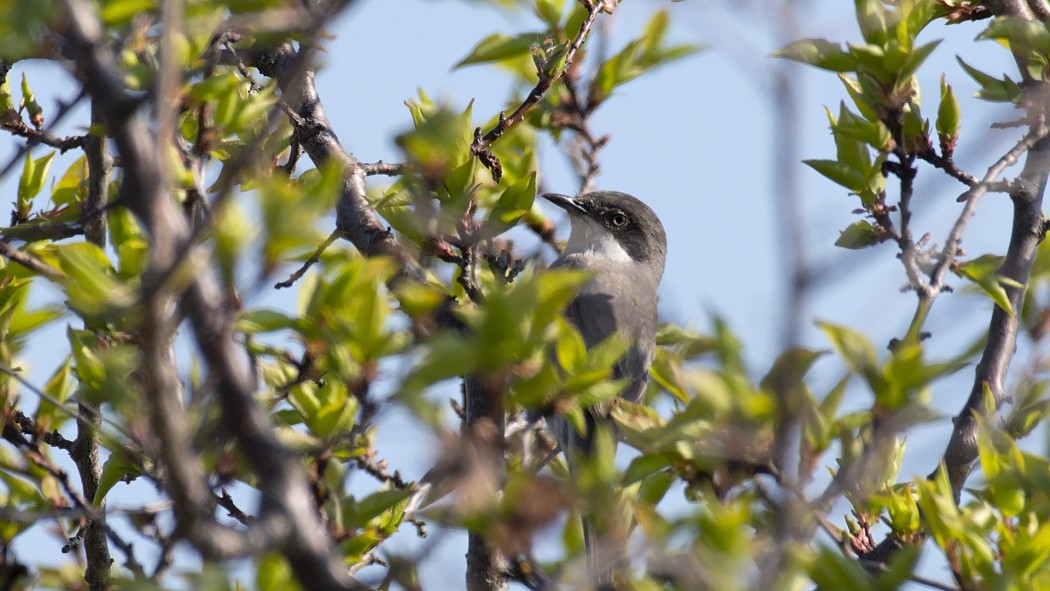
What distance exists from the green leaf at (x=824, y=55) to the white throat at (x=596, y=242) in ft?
13.7

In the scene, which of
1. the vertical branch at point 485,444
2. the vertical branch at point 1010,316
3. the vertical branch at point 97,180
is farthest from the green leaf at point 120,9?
the vertical branch at point 1010,316

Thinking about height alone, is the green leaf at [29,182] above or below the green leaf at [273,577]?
above

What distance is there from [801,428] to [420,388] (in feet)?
3.52

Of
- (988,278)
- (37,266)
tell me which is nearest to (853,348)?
(988,278)

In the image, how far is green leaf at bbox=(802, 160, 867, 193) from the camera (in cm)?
443

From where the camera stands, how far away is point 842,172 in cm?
444

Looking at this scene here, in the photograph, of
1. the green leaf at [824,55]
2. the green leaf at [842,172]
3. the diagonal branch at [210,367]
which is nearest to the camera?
the diagonal branch at [210,367]

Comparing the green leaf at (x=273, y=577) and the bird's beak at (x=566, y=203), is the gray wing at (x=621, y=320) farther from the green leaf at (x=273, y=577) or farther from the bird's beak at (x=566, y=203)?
the green leaf at (x=273, y=577)

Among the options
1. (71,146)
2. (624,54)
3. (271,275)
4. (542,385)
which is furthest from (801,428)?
(71,146)

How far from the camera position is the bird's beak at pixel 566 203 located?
726 centimetres

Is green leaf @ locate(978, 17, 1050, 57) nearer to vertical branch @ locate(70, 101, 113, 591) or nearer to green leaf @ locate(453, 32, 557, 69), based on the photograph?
green leaf @ locate(453, 32, 557, 69)

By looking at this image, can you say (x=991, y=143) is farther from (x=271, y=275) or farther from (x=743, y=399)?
(x=271, y=275)

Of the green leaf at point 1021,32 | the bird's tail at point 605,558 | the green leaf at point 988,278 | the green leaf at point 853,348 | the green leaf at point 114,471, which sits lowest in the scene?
the bird's tail at point 605,558

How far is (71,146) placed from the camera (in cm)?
461
